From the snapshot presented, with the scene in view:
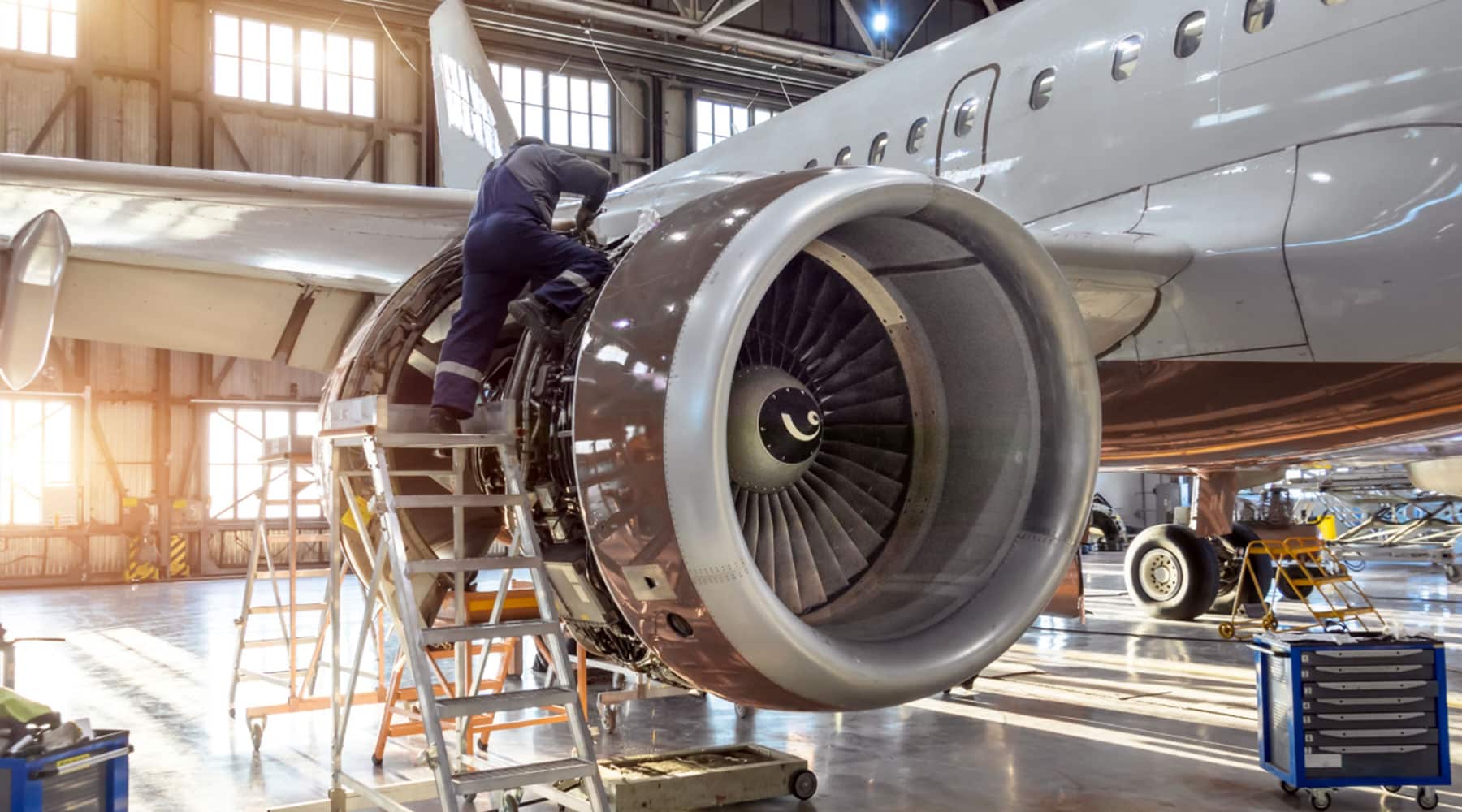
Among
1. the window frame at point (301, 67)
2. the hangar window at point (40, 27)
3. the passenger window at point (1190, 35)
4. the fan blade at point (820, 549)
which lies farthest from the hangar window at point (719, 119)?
the fan blade at point (820, 549)

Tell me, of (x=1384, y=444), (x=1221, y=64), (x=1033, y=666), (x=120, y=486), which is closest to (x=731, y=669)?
(x=1221, y=64)

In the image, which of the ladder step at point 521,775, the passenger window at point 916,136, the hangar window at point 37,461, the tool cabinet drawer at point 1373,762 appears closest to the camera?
the ladder step at point 521,775

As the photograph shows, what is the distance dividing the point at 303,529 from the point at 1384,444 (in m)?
18.1

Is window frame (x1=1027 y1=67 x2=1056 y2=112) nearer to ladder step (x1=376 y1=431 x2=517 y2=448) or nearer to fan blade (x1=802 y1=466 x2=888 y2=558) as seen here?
fan blade (x1=802 y1=466 x2=888 y2=558)

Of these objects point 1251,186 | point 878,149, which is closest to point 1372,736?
point 1251,186

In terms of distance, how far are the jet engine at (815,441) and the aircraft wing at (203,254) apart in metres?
2.51

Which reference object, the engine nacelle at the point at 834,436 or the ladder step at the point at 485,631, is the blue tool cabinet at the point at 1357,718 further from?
the ladder step at the point at 485,631

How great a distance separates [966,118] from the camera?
249 inches

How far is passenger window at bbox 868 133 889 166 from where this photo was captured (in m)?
7.04

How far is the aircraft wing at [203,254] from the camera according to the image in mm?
5195

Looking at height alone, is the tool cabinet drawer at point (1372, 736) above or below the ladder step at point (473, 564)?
below

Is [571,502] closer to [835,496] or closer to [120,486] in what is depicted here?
[835,496]

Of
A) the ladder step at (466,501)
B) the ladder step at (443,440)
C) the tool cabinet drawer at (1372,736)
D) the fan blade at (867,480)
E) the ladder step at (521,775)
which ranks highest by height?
the ladder step at (443,440)

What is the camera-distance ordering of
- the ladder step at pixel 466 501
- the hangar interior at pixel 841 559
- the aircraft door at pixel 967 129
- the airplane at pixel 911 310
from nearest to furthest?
the airplane at pixel 911 310 → the hangar interior at pixel 841 559 → the ladder step at pixel 466 501 → the aircraft door at pixel 967 129
